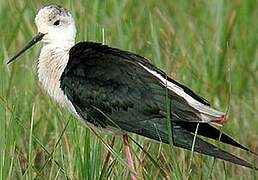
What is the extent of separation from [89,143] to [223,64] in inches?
75.7

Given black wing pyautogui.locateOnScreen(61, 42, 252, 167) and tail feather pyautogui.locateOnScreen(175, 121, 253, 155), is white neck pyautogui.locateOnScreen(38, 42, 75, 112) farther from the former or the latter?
tail feather pyautogui.locateOnScreen(175, 121, 253, 155)

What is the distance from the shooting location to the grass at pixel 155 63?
5215 mm

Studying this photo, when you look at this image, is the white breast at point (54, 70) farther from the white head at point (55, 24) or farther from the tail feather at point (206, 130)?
the tail feather at point (206, 130)

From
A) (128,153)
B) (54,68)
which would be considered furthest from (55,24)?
(128,153)

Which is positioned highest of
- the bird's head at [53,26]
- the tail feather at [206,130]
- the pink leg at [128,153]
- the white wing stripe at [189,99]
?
the bird's head at [53,26]

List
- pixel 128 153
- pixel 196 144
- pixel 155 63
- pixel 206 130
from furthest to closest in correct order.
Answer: pixel 155 63 < pixel 128 153 < pixel 206 130 < pixel 196 144

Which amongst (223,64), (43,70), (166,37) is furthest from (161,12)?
(43,70)

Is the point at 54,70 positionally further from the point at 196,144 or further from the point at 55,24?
the point at 196,144

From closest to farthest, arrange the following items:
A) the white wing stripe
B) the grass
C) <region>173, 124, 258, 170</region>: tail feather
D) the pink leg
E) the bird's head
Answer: <region>173, 124, 258, 170</region>: tail feather, the white wing stripe, the grass, the pink leg, the bird's head

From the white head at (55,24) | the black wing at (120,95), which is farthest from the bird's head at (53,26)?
the black wing at (120,95)

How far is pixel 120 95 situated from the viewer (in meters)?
5.26

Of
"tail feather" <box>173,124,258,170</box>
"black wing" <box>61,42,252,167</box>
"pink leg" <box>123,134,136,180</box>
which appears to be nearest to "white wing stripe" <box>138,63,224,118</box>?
"black wing" <box>61,42,252,167</box>

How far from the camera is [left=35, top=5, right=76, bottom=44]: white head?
221 inches

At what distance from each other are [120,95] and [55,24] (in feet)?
2.06
